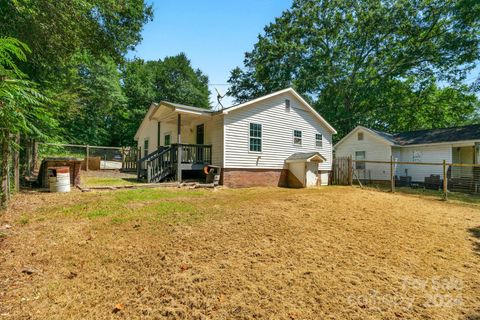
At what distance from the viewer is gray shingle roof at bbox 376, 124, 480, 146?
590 inches

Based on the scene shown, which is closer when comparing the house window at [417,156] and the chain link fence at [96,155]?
the chain link fence at [96,155]

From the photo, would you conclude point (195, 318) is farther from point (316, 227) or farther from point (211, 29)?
point (211, 29)

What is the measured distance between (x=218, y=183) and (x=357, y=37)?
74.4 ft

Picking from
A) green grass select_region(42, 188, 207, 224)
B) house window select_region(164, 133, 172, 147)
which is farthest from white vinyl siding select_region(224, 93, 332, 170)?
house window select_region(164, 133, 172, 147)

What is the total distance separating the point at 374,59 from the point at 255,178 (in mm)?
20605

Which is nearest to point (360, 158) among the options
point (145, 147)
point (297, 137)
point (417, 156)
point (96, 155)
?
point (417, 156)

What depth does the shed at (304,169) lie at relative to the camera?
12.9m

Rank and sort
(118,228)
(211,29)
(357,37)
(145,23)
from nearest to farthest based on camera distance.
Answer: (118,228), (145,23), (211,29), (357,37)

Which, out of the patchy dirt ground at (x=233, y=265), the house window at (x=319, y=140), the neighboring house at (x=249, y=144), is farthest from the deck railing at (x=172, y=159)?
the house window at (x=319, y=140)

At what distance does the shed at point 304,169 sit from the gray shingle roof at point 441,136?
304 inches

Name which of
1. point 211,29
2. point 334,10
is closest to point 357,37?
point 334,10

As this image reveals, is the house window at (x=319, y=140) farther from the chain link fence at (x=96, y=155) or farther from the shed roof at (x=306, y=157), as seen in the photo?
the chain link fence at (x=96, y=155)

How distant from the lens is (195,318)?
232 centimetres

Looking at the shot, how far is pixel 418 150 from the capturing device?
1683 cm
